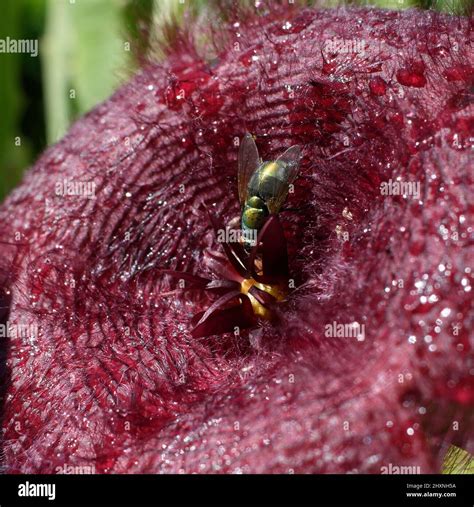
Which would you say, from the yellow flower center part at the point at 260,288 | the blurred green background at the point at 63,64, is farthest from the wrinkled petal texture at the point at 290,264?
the blurred green background at the point at 63,64

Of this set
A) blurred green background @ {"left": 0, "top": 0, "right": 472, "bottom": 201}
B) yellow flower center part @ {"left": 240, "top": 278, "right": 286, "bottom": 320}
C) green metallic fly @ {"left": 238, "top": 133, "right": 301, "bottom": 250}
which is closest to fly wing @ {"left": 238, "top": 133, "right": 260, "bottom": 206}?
green metallic fly @ {"left": 238, "top": 133, "right": 301, "bottom": 250}

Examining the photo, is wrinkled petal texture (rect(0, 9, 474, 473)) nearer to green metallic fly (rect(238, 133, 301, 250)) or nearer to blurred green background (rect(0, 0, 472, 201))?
green metallic fly (rect(238, 133, 301, 250))

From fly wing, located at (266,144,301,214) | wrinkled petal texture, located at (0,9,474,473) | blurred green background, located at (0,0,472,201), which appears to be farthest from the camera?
blurred green background, located at (0,0,472,201)

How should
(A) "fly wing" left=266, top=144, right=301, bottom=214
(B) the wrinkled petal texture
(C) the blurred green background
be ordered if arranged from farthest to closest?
(C) the blurred green background → (A) "fly wing" left=266, top=144, right=301, bottom=214 → (B) the wrinkled petal texture

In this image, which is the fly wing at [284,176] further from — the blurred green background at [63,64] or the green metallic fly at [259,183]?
the blurred green background at [63,64]

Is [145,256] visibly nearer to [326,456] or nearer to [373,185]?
[373,185]

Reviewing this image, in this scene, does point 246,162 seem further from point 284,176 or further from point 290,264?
point 290,264

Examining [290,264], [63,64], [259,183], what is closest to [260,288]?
[290,264]

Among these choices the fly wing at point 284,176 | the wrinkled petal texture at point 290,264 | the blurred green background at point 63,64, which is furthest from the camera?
the blurred green background at point 63,64
